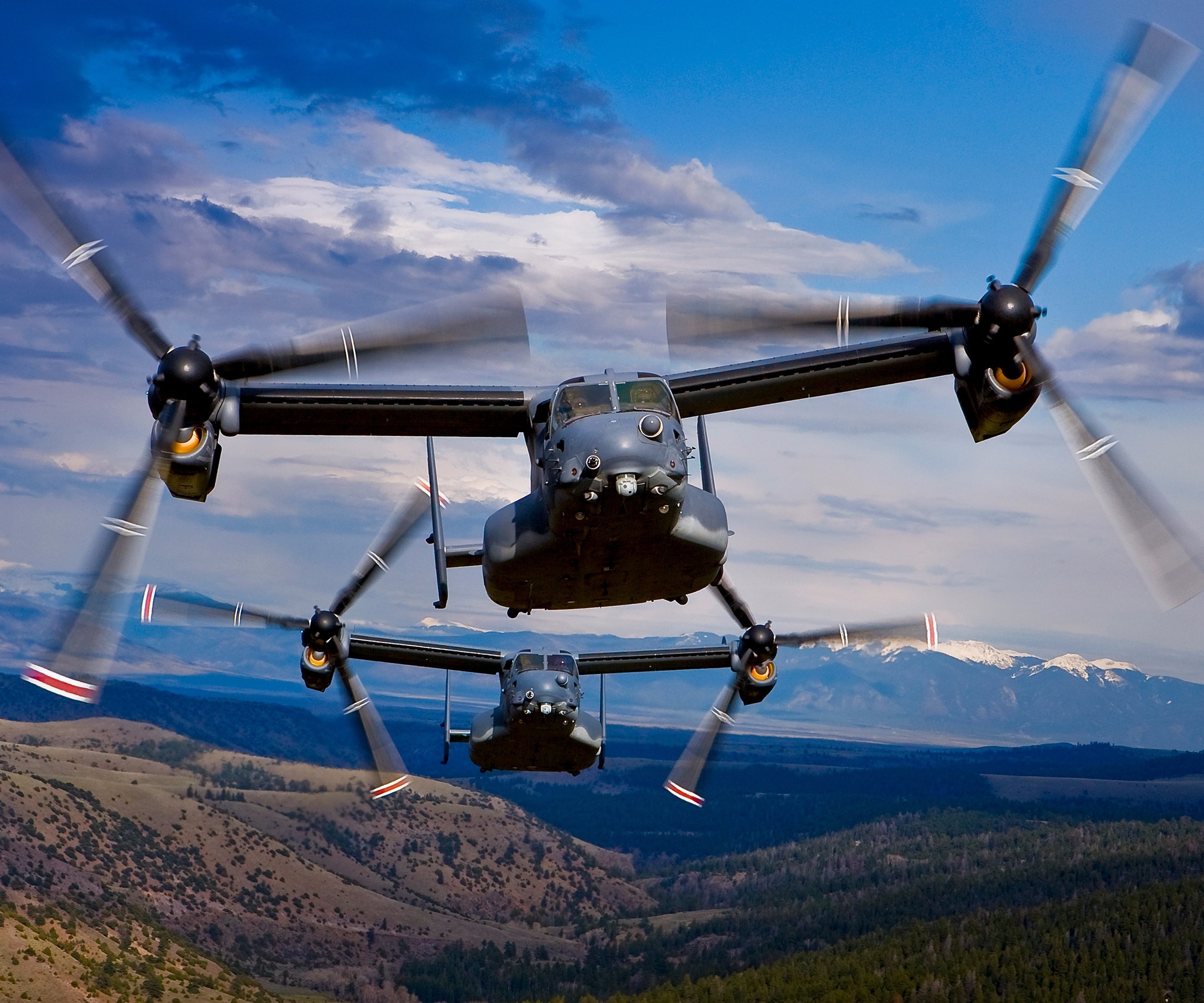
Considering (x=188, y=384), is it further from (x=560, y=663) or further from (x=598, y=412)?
(x=560, y=663)

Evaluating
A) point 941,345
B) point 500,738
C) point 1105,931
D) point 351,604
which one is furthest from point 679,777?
point 1105,931

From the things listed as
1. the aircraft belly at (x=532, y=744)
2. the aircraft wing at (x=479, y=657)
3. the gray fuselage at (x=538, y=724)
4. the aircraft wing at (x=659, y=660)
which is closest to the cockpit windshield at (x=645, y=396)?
the aircraft wing at (x=659, y=660)

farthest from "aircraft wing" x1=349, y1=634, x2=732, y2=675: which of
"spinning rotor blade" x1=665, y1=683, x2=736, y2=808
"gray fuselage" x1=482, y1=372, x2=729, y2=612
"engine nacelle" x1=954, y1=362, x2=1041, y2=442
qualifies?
"engine nacelle" x1=954, y1=362, x2=1041, y2=442

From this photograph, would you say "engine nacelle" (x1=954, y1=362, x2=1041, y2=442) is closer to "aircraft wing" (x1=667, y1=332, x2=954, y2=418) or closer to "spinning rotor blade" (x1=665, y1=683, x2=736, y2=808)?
"aircraft wing" (x1=667, y1=332, x2=954, y2=418)

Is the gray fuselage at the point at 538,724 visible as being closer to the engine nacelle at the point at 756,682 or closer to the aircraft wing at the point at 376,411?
the engine nacelle at the point at 756,682

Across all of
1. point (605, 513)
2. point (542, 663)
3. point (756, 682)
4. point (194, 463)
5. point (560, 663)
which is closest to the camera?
point (605, 513)

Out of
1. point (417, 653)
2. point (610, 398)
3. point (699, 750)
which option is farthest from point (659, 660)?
point (610, 398)

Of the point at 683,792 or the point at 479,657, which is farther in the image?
the point at 479,657
